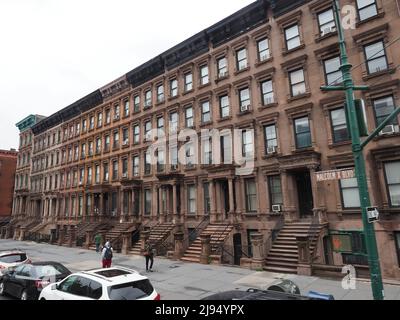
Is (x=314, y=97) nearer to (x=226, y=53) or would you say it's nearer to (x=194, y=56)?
(x=226, y=53)

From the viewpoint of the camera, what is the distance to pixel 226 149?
2267 cm

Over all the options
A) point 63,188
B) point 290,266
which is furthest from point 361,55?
point 63,188

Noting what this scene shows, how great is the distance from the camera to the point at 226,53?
23.6m

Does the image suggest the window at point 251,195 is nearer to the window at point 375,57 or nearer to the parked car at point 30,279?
the window at point 375,57

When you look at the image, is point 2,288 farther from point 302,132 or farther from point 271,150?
point 302,132

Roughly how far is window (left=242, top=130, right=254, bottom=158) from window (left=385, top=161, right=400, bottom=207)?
842 centimetres

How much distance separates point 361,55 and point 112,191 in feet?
85.1

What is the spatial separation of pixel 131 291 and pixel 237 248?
13.1 metres

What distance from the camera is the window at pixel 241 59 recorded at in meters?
22.5

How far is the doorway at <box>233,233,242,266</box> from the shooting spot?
19.5m

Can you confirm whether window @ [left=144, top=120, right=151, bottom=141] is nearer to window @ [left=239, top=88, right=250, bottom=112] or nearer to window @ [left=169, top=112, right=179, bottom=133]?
window @ [left=169, top=112, right=179, bottom=133]

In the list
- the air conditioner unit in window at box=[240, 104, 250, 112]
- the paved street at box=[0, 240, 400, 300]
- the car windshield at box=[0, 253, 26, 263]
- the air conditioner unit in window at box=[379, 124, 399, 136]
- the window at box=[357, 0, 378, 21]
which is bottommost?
the paved street at box=[0, 240, 400, 300]

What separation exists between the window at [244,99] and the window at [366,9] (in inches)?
327

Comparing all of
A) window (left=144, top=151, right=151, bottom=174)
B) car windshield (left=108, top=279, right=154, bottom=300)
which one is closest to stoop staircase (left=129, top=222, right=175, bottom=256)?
window (left=144, top=151, right=151, bottom=174)
